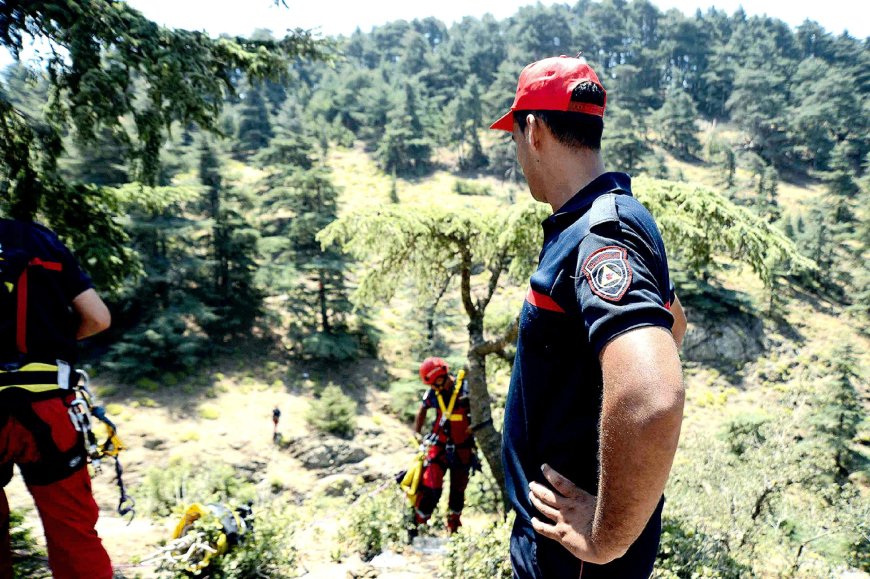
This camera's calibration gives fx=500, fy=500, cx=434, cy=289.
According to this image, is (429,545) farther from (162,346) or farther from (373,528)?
(162,346)

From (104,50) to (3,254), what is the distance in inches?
91.0

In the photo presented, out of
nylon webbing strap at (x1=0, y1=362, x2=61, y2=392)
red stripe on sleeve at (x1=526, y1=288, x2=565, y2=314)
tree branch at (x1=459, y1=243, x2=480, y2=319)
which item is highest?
red stripe on sleeve at (x1=526, y1=288, x2=565, y2=314)

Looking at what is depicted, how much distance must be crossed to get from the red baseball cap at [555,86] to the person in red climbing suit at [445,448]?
4.64 m

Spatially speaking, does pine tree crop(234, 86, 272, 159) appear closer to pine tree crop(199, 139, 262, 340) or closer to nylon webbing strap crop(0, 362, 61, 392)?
pine tree crop(199, 139, 262, 340)

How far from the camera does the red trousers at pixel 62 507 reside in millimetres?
2590

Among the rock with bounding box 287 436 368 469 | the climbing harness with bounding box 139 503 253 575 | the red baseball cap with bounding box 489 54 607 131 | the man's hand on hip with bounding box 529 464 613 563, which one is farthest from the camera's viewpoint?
the rock with bounding box 287 436 368 469

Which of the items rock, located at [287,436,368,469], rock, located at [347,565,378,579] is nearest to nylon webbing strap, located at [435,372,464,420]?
rock, located at [347,565,378,579]

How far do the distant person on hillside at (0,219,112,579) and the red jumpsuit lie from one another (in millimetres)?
3681

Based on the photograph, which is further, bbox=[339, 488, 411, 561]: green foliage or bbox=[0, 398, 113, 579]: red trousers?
bbox=[339, 488, 411, 561]: green foliage

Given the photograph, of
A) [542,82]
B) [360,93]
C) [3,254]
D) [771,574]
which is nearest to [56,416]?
[3,254]

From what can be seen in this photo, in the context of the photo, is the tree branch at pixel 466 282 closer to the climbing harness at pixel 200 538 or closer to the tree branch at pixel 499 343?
the tree branch at pixel 499 343

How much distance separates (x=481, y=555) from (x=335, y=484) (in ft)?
40.2

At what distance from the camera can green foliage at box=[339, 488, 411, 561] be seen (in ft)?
17.1

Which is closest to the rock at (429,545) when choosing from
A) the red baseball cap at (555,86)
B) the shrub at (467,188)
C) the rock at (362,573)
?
the rock at (362,573)
